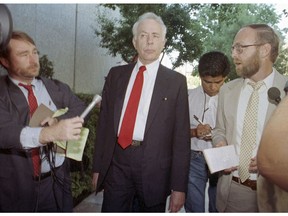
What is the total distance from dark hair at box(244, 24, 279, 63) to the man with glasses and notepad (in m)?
0.32

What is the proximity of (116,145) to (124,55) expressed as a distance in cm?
59

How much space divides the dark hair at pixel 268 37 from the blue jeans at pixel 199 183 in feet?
2.63

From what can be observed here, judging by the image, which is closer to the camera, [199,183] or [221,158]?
[221,158]

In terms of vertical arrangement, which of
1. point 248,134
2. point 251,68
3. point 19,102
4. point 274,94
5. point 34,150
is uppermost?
point 251,68

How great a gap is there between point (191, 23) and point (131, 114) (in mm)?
750

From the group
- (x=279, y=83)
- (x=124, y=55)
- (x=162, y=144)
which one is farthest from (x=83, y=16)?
(x=279, y=83)

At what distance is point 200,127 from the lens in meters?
2.09

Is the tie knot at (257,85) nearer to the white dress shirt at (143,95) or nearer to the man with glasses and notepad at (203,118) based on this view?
the man with glasses and notepad at (203,118)

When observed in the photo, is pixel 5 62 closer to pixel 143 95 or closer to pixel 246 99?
pixel 143 95

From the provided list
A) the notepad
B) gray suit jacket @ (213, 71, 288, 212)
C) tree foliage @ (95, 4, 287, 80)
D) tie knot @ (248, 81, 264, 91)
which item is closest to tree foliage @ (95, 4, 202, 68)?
tree foliage @ (95, 4, 287, 80)

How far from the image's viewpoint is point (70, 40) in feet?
7.07

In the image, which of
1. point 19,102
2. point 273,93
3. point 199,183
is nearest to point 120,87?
point 19,102

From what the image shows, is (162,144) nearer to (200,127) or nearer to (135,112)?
(135,112)

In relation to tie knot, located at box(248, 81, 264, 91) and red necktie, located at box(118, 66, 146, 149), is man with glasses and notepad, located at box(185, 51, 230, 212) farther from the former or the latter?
red necktie, located at box(118, 66, 146, 149)
